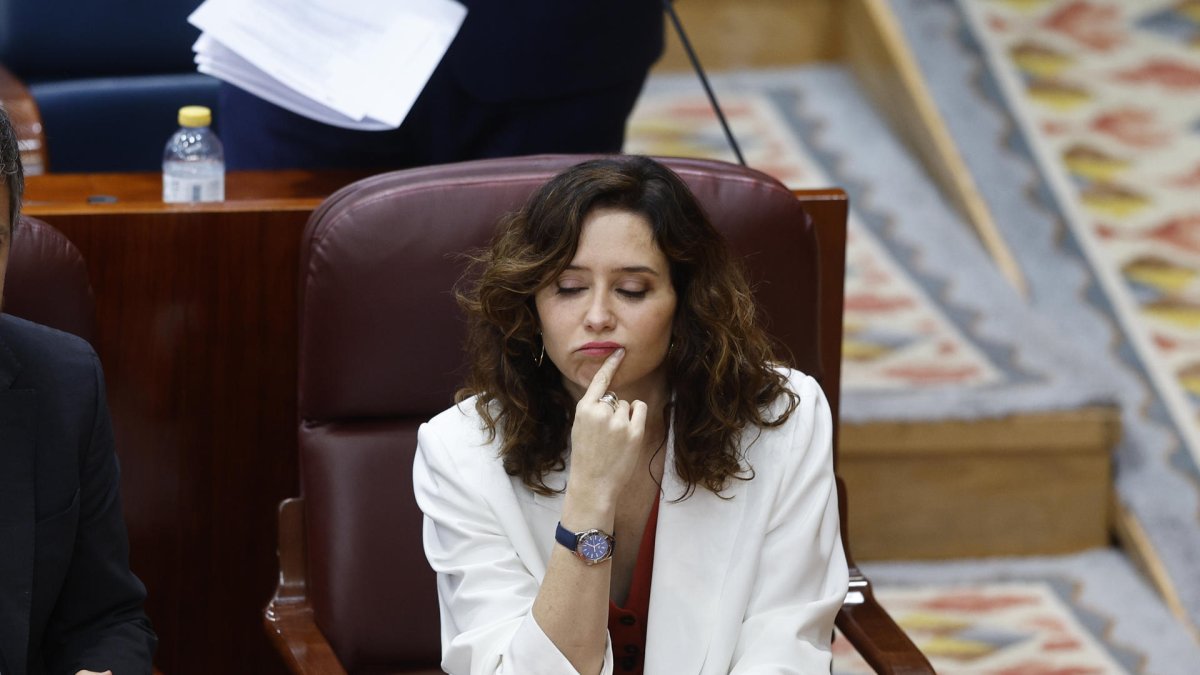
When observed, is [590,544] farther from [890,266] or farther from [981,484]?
[890,266]

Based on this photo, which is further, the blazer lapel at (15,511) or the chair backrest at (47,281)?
the chair backrest at (47,281)

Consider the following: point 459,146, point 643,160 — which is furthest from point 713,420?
point 459,146

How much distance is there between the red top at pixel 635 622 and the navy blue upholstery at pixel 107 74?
5.49ft

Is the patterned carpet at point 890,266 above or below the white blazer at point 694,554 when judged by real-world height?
below

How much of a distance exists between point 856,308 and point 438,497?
67.5 inches

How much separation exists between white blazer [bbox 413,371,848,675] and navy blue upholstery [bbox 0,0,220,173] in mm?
1580

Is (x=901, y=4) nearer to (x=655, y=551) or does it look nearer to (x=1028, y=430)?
(x=1028, y=430)

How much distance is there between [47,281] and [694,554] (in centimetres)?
72

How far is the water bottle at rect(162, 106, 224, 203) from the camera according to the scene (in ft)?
6.55

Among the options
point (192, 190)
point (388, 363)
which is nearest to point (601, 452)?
point (388, 363)

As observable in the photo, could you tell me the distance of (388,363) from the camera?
1781 mm

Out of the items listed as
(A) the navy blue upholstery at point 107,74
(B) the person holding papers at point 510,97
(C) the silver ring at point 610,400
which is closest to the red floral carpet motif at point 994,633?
(B) the person holding papers at point 510,97

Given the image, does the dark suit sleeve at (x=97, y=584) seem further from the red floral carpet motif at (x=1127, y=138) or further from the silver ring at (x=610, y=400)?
the red floral carpet motif at (x=1127, y=138)

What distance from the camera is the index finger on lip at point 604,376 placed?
1.53 m
